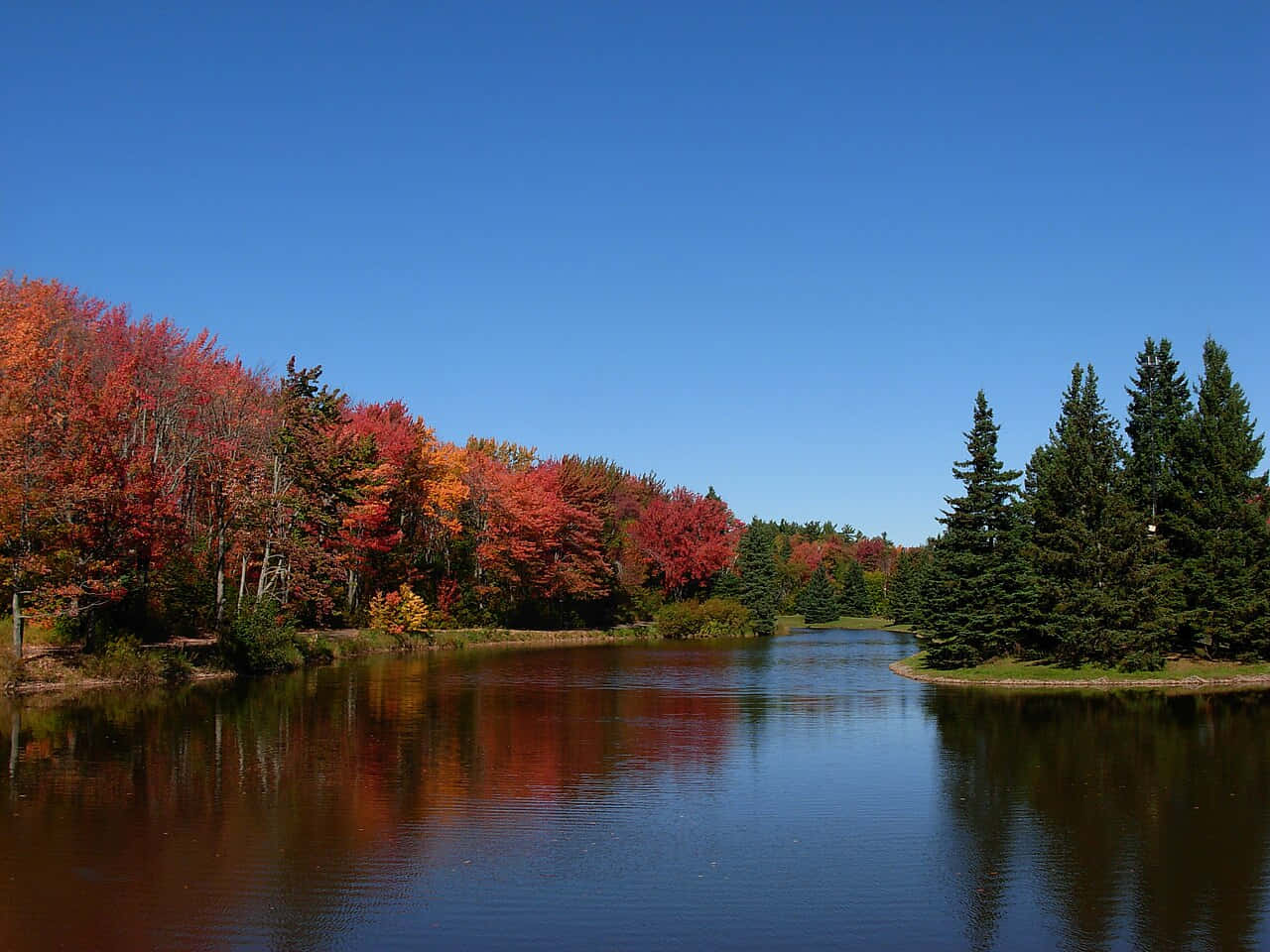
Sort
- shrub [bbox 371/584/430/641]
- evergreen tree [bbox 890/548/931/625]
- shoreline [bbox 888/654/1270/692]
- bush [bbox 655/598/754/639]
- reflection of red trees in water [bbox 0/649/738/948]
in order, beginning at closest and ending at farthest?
reflection of red trees in water [bbox 0/649/738/948] < shoreline [bbox 888/654/1270/692] < shrub [bbox 371/584/430/641] < bush [bbox 655/598/754/639] < evergreen tree [bbox 890/548/931/625]

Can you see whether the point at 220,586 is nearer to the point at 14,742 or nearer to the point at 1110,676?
the point at 14,742

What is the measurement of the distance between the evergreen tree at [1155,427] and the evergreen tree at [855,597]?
70.6m

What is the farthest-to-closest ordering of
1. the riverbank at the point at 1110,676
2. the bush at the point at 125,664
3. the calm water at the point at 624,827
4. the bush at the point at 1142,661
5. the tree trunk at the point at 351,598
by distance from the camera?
the tree trunk at the point at 351,598 → the bush at the point at 1142,661 → the riverbank at the point at 1110,676 → the bush at the point at 125,664 → the calm water at the point at 624,827

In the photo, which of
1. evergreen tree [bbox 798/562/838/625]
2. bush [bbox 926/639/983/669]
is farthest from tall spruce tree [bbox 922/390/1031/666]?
evergreen tree [bbox 798/562/838/625]

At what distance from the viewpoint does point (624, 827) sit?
15453 mm

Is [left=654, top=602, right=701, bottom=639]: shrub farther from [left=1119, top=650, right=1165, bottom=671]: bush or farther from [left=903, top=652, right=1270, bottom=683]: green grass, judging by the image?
[left=1119, top=650, right=1165, bottom=671]: bush

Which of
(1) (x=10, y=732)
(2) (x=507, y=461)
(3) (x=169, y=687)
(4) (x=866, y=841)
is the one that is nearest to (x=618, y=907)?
(4) (x=866, y=841)

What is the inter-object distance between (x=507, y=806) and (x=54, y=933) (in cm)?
737

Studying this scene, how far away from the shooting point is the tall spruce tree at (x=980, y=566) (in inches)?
1638

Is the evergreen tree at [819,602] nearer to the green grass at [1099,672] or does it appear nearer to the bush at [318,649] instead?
the green grass at [1099,672]

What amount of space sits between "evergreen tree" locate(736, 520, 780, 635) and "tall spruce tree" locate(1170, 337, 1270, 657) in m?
41.8

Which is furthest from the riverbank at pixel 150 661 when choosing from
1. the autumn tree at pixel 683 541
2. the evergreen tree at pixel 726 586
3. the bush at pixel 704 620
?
the evergreen tree at pixel 726 586

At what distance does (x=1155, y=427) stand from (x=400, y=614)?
1481 inches

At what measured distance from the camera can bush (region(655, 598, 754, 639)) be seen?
243 feet
